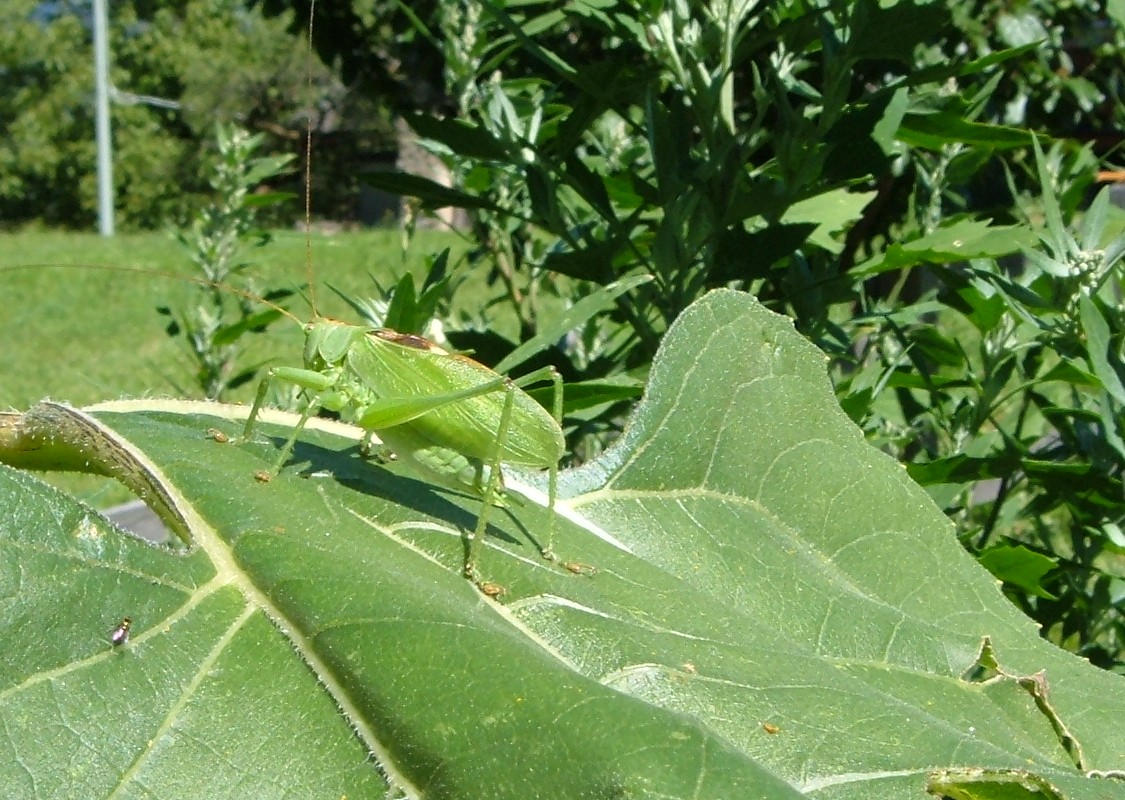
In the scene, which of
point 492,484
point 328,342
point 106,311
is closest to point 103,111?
point 106,311

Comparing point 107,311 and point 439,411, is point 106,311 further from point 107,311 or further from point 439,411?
Answer: point 439,411

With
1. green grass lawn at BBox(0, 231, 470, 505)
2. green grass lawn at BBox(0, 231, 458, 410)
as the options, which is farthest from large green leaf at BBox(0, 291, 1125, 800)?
green grass lawn at BBox(0, 231, 458, 410)

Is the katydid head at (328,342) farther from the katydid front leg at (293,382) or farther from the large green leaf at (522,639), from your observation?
the large green leaf at (522,639)

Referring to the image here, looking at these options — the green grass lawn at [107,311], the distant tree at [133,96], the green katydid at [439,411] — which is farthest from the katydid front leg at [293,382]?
the distant tree at [133,96]

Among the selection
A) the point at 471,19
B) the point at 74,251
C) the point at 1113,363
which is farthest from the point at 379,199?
the point at 1113,363

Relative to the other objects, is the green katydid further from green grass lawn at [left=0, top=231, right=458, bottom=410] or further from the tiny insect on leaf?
green grass lawn at [left=0, top=231, right=458, bottom=410]

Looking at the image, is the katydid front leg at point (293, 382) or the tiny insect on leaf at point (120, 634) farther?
the katydid front leg at point (293, 382)
